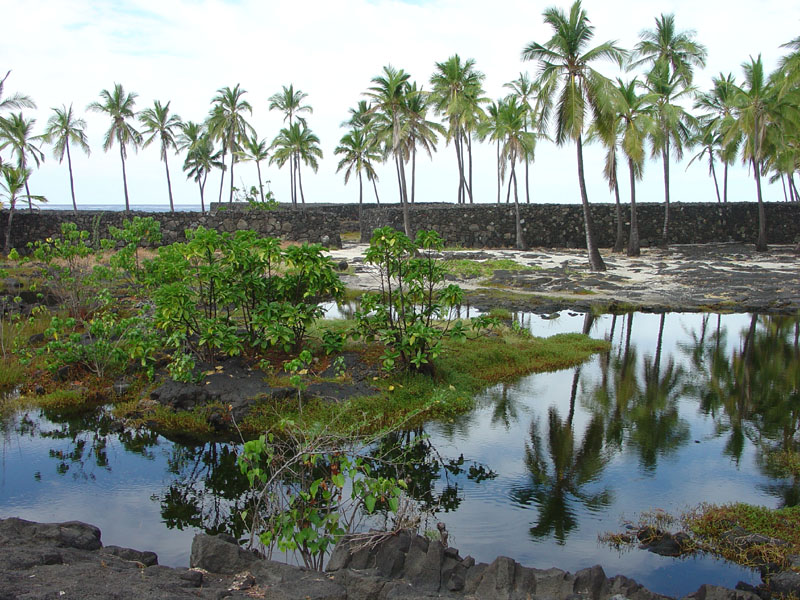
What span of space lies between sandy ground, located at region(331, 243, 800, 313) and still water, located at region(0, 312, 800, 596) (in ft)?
22.0

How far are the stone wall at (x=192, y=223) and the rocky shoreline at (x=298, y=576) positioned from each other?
820 inches

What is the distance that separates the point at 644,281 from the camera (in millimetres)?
19844

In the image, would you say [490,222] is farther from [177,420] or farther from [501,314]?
[177,420]

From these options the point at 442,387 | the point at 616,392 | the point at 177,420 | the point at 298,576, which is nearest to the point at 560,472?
the point at 442,387

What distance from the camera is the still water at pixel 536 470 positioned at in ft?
17.4

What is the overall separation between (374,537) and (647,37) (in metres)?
34.2

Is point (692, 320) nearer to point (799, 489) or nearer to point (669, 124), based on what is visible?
point (799, 489)

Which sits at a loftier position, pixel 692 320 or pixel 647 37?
pixel 647 37

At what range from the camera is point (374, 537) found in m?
4.61

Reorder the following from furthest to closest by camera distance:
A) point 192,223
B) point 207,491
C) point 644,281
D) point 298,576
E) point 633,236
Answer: point 633,236 < point 192,223 < point 644,281 < point 207,491 < point 298,576

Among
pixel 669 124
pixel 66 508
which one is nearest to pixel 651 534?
pixel 66 508

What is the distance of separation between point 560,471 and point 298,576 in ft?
11.1

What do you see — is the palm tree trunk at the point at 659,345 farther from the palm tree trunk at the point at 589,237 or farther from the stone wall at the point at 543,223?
the stone wall at the point at 543,223

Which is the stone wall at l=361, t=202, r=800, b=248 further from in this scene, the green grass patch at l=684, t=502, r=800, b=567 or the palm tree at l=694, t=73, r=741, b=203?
the green grass patch at l=684, t=502, r=800, b=567
